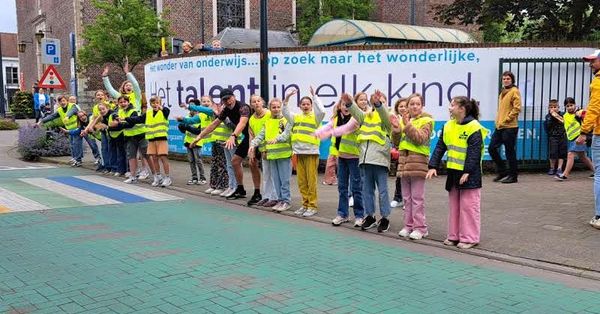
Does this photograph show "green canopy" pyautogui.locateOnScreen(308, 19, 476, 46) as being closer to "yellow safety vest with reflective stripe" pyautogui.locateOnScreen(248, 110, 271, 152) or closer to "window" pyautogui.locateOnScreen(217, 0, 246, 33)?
"yellow safety vest with reflective stripe" pyautogui.locateOnScreen(248, 110, 271, 152)

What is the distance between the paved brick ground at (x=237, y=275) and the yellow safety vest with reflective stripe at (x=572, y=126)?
6049 millimetres

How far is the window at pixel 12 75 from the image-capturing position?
253 feet

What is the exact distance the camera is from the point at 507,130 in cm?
1097

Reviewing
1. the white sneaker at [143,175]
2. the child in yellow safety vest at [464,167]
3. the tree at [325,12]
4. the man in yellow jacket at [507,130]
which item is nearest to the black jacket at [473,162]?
the child in yellow safety vest at [464,167]

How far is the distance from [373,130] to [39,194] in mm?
6130

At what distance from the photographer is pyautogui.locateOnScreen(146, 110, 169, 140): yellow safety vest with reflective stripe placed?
36.9 ft

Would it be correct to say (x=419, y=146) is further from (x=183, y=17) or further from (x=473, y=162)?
(x=183, y=17)

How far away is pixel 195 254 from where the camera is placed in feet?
19.9

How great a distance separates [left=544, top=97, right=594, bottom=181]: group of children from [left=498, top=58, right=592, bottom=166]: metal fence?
324 mm

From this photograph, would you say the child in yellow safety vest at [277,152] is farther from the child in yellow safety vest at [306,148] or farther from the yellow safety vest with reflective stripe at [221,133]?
the yellow safety vest with reflective stripe at [221,133]

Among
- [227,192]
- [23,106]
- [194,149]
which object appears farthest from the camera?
[23,106]

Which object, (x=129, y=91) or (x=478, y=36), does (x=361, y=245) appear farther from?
(x=478, y=36)

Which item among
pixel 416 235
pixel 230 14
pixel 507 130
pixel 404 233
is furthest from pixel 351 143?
pixel 230 14

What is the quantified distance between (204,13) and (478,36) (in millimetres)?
19882
